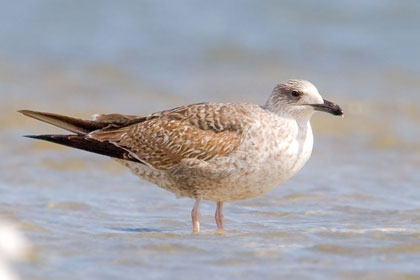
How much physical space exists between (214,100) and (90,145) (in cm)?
679

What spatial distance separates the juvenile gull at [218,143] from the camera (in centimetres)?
770

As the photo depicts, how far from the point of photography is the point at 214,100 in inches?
585

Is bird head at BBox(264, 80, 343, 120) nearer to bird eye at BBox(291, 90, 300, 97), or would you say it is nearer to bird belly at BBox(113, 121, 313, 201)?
bird eye at BBox(291, 90, 300, 97)

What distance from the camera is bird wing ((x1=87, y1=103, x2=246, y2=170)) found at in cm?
786

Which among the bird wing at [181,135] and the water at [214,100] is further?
the bird wing at [181,135]

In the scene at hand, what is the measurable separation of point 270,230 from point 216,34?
10890 millimetres

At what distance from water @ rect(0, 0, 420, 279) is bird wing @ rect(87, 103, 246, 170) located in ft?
2.25

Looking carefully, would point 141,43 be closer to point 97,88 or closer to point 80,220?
point 97,88

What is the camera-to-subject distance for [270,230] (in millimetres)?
7832

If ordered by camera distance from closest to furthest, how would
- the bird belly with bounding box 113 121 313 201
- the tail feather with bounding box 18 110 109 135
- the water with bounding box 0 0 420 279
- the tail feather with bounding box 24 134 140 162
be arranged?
1. the water with bounding box 0 0 420 279
2. the bird belly with bounding box 113 121 313 201
3. the tail feather with bounding box 24 134 140 162
4. the tail feather with bounding box 18 110 109 135

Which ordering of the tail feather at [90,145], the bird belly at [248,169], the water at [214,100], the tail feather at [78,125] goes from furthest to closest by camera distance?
1. the tail feather at [78,125]
2. the tail feather at [90,145]
3. the bird belly at [248,169]
4. the water at [214,100]

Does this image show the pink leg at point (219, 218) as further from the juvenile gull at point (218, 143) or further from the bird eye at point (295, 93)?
the bird eye at point (295, 93)

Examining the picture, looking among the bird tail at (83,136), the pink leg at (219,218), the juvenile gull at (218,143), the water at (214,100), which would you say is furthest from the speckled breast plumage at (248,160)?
the bird tail at (83,136)

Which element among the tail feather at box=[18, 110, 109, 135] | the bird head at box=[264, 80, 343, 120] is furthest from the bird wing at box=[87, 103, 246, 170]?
the bird head at box=[264, 80, 343, 120]
